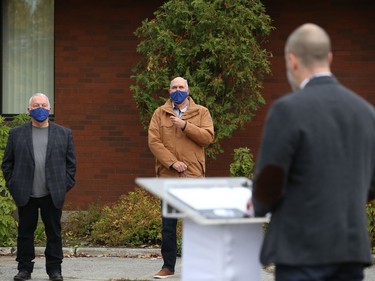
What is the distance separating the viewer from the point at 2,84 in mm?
14484

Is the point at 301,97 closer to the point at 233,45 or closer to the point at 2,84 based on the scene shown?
the point at 233,45

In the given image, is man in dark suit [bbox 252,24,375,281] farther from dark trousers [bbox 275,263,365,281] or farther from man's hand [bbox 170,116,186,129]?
man's hand [bbox 170,116,186,129]

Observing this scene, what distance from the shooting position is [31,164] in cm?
909

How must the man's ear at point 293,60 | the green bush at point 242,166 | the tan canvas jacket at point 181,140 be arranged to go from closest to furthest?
the man's ear at point 293,60
the tan canvas jacket at point 181,140
the green bush at point 242,166

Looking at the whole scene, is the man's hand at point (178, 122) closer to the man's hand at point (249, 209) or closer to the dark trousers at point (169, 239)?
the dark trousers at point (169, 239)

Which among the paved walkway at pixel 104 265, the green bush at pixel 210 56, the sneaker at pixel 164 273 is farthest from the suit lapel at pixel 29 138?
the green bush at pixel 210 56

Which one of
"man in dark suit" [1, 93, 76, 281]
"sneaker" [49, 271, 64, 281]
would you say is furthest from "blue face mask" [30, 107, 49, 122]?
"sneaker" [49, 271, 64, 281]

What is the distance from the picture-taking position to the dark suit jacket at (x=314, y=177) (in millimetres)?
4434

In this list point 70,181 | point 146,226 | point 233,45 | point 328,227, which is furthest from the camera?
point 233,45

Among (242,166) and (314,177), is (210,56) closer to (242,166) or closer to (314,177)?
(242,166)

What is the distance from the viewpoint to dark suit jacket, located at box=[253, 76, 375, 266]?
4.43m

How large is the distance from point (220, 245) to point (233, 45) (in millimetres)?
7750

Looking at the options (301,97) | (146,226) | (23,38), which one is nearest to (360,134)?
(301,97)

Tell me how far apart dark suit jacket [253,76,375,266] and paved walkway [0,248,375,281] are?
4861 mm
